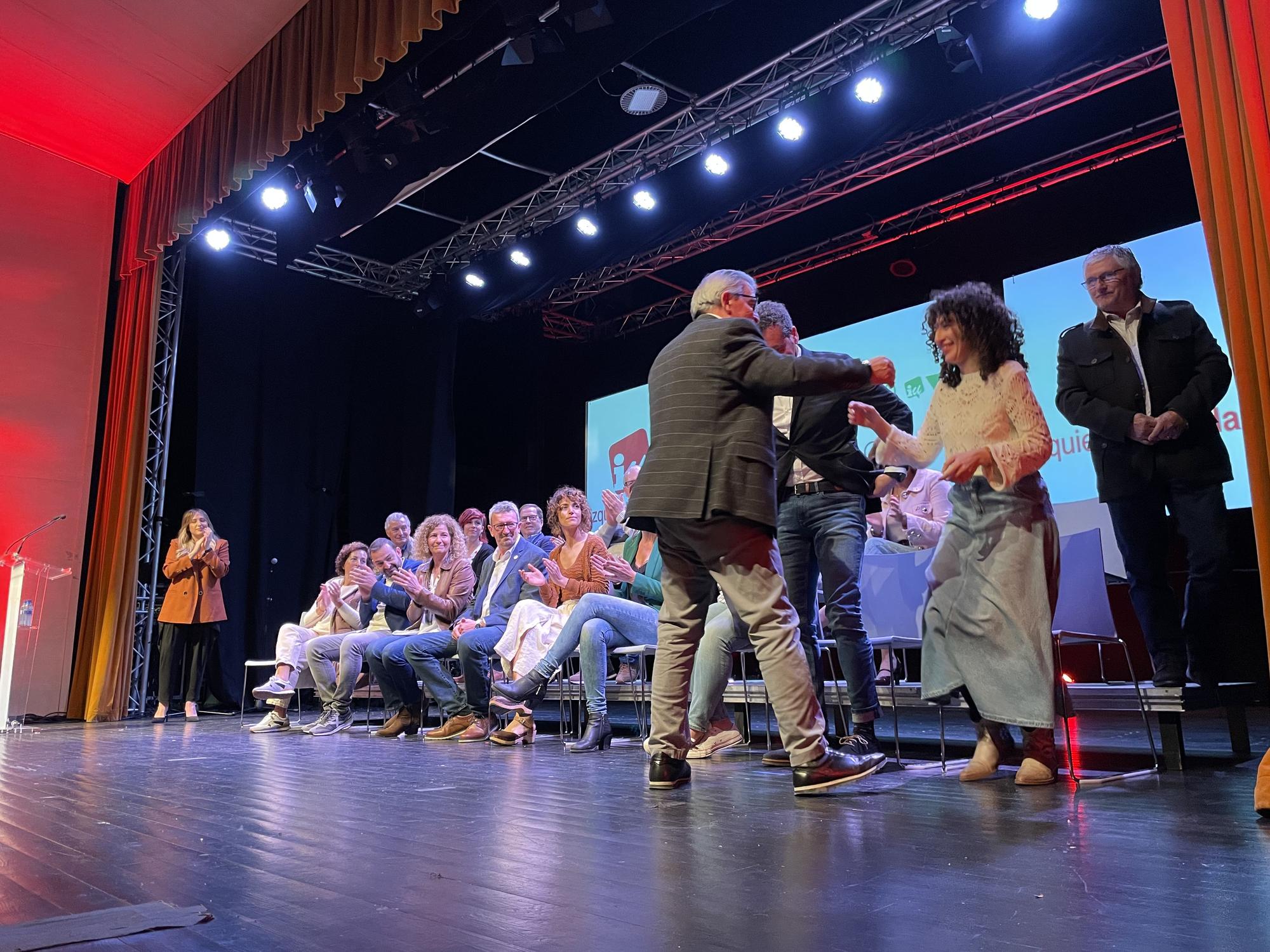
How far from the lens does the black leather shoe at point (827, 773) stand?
2617 mm

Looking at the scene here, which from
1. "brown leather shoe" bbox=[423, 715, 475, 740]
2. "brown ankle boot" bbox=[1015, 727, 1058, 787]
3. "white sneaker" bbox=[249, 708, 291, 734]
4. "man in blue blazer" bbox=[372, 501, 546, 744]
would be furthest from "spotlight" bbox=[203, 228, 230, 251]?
"brown ankle boot" bbox=[1015, 727, 1058, 787]

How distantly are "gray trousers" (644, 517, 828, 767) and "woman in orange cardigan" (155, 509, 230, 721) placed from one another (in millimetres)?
5262

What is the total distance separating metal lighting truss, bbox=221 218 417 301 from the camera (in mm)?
8617

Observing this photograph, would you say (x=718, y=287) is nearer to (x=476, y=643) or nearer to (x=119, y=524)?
(x=476, y=643)

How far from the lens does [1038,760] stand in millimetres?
2721

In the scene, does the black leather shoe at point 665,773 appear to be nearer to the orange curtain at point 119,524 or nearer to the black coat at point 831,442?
the black coat at point 831,442

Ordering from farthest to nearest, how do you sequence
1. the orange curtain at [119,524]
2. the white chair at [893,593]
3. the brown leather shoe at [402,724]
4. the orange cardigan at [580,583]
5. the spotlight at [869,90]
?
1. the orange curtain at [119,524]
2. the spotlight at [869,90]
3. the brown leather shoe at [402,724]
4. the orange cardigan at [580,583]
5. the white chair at [893,593]

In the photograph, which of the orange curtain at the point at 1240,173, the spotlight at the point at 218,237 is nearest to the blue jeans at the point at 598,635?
the orange curtain at the point at 1240,173

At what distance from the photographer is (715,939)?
1309mm

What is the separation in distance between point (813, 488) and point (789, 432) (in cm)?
22

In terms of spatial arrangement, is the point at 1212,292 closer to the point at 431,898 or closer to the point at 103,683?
the point at 431,898

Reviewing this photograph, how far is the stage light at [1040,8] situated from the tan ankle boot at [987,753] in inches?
161

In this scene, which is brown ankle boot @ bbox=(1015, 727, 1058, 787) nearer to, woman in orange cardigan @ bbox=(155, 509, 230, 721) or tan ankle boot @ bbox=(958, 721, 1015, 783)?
tan ankle boot @ bbox=(958, 721, 1015, 783)

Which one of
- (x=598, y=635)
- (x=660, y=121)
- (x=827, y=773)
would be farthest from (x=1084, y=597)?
(x=660, y=121)
